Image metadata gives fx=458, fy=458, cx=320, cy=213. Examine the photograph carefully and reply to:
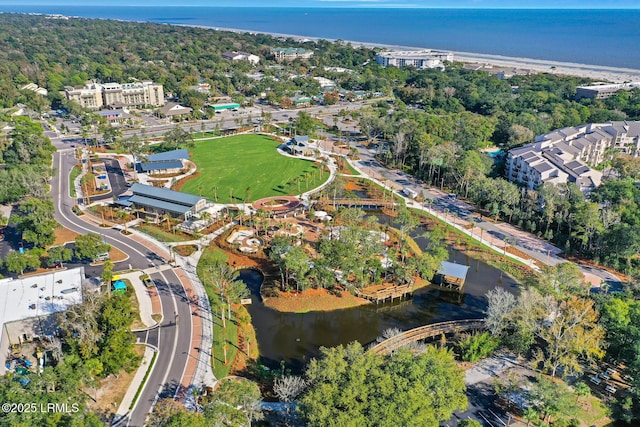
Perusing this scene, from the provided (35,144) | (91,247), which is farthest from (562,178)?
(35,144)

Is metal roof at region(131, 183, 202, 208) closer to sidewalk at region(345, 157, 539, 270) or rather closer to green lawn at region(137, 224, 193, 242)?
green lawn at region(137, 224, 193, 242)

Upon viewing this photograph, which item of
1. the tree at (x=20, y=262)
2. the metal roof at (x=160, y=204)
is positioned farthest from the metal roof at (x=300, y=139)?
the tree at (x=20, y=262)

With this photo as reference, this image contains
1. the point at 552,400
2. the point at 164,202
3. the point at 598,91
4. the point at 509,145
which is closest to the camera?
the point at 552,400

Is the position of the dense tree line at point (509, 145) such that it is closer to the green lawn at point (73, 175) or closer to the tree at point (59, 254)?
the green lawn at point (73, 175)

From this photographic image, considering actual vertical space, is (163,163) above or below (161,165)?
above

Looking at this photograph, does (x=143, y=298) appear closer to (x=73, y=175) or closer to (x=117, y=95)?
(x=73, y=175)

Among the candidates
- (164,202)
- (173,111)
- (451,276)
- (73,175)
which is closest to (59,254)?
(164,202)

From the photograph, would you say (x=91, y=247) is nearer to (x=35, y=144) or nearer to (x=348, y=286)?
(x=348, y=286)

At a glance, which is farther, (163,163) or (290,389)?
(163,163)

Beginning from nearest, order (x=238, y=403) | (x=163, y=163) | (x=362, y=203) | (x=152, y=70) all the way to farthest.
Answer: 1. (x=238, y=403)
2. (x=362, y=203)
3. (x=163, y=163)
4. (x=152, y=70)

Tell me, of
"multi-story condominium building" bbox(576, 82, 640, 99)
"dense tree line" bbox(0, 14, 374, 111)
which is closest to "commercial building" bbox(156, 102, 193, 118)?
"dense tree line" bbox(0, 14, 374, 111)
